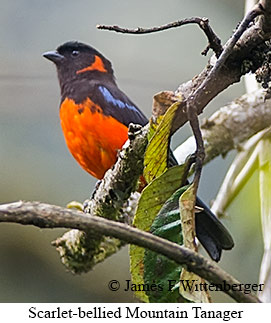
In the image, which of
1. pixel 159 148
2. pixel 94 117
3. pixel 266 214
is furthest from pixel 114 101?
pixel 159 148

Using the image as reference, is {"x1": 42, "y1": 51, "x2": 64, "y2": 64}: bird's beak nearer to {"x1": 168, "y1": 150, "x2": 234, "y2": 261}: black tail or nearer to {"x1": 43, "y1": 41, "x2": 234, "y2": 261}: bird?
{"x1": 43, "y1": 41, "x2": 234, "y2": 261}: bird

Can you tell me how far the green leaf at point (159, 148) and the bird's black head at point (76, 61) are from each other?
3.29ft

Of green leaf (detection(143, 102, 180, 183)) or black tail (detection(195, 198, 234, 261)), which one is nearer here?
green leaf (detection(143, 102, 180, 183))

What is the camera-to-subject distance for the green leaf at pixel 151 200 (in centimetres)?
89

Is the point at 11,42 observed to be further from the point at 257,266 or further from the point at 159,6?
the point at 257,266

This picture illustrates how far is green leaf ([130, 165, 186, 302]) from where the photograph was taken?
0.89 meters

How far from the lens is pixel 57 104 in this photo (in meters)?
1.91

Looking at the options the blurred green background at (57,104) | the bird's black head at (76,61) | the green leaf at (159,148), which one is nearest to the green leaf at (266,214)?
the blurred green background at (57,104)

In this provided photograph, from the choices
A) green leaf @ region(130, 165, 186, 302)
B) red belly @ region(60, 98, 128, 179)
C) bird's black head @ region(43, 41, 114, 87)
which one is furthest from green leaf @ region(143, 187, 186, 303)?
bird's black head @ region(43, 41, 114, 87)

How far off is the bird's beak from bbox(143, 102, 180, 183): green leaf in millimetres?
1028

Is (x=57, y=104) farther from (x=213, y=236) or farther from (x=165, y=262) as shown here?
(x=165, y=262)

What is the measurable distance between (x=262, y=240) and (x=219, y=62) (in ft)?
3.01
